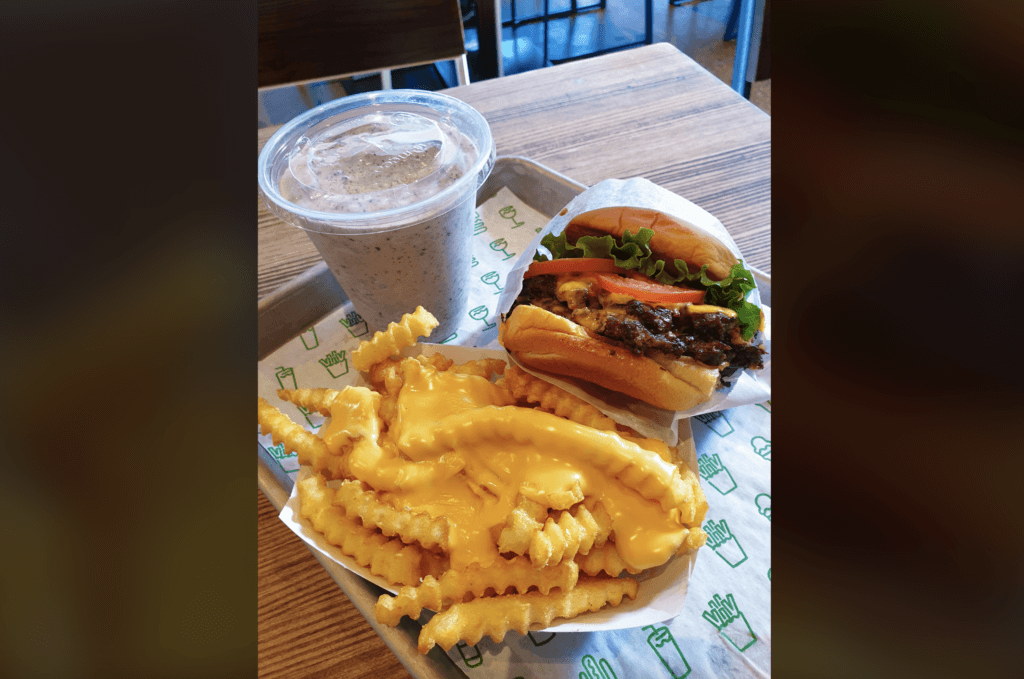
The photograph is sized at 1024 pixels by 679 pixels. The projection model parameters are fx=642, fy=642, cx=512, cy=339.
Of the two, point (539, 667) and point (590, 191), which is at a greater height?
point (590, 191)

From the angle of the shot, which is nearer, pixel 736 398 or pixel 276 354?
pixel 736 398

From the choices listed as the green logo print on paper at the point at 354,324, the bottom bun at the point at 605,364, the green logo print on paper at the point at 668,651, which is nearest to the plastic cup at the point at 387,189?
the green logo print on paper at the point at 354,324

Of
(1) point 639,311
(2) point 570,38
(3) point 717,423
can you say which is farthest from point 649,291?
(2) point 570,38

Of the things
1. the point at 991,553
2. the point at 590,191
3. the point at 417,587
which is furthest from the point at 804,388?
the point at 590,191

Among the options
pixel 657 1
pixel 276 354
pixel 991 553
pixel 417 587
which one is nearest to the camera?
pixel 991 553

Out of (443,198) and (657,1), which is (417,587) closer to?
(443,198)

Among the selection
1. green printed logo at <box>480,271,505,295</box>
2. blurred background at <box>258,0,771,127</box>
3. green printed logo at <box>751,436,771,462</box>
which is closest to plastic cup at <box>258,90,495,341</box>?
green printed logo at <box>480,271,505,295</box>

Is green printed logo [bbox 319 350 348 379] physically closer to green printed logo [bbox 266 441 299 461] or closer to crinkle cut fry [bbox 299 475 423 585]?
green printed logo [bbox 266 441 299 461]
